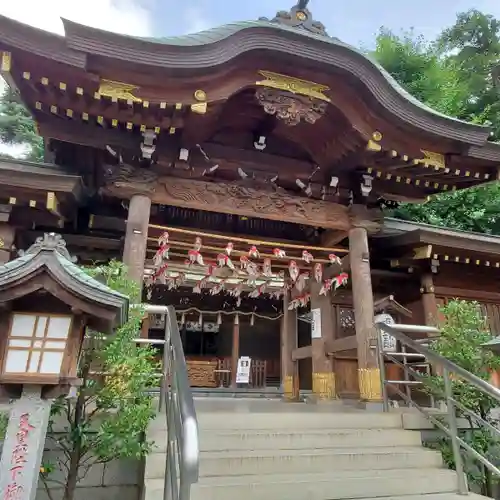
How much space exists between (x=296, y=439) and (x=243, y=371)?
8.19m

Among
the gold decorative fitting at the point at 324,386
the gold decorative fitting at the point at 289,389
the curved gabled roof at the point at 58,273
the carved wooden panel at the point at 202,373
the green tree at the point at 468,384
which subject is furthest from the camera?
the carved wooden panel at the point at 202,373

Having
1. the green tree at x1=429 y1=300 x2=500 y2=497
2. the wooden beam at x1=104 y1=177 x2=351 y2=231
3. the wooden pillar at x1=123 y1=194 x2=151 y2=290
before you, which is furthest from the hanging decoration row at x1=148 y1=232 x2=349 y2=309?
the green tree at x1=429 y1=300 x2=500 y2=497

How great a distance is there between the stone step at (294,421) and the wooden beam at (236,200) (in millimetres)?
2625

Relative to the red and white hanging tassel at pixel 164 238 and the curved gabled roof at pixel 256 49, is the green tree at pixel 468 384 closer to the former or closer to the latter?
the curved gabled roof at pixel 256 49

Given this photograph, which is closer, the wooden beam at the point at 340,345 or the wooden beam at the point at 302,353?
the wooden beam at the point at 340,345

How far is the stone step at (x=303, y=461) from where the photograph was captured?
3.32m

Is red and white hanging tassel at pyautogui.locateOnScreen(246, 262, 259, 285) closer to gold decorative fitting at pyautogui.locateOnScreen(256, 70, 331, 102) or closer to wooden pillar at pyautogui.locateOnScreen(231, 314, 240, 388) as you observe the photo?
gold decorative fitting at pyautogui.locateOnScreen(256, 70, 331, 102)

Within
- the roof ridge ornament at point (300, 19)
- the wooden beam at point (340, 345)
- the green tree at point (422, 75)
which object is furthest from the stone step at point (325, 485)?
the green tree at point (422, 75)

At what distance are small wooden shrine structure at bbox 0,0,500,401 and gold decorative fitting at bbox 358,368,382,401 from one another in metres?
0.03

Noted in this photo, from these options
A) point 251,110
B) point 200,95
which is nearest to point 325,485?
point 200,95

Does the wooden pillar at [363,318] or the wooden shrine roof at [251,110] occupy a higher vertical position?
the wooden shrine roof at [251,110]

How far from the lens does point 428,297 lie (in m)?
7.11

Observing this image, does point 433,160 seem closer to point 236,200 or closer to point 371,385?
point 236,200

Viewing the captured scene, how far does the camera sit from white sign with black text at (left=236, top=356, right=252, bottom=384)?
11828 mm
